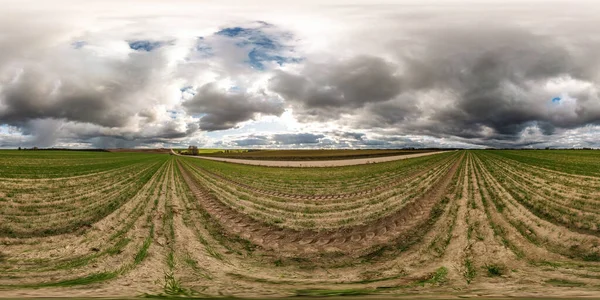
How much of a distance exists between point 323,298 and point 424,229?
7323 mm

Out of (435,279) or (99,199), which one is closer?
(435,279)

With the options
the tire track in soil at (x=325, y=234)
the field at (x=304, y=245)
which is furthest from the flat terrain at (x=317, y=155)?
the tire track in soil at (x=325, y=234)

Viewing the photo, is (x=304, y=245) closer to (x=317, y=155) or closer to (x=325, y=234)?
(x=325, y=234)

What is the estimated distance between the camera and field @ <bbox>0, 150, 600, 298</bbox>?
624 centimetres

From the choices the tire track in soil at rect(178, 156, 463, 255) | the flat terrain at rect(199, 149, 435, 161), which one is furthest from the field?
the flat terrain at rect(199, 149, 435, 161)

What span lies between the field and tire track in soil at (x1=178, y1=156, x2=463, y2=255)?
0.13 ft

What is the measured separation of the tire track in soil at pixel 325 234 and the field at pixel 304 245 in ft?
0.13

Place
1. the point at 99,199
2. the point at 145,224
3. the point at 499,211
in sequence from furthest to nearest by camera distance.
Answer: the point at 99,199 → the point at 499,211 → the point at 145,224

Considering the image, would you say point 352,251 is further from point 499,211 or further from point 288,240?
point 499,211

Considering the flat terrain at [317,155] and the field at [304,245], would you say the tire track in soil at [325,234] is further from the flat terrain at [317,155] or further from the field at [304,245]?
the flat terrain at [317,155]

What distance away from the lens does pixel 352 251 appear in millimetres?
8930

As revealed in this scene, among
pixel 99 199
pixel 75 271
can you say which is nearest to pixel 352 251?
pixel 75 271

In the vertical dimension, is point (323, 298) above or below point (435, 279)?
above

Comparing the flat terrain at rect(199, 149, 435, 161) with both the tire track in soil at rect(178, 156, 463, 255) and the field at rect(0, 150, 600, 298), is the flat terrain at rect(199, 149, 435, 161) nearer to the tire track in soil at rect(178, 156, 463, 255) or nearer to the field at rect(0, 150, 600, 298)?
the field at rect(0, 150, 600, 298)
